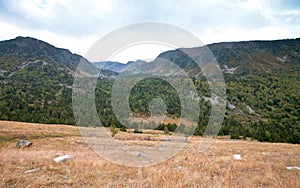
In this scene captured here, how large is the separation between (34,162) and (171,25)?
34.6 feet

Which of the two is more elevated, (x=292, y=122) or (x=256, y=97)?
(x=256, y=97)

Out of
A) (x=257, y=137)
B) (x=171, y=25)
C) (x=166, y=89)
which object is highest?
(x=166, y=89)

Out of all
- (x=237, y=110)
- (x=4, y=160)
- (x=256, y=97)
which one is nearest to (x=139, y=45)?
(x=4, y=160)

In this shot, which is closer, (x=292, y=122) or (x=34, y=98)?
(x=292, y=122)

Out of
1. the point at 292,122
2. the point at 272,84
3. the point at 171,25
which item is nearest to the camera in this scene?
the point at 171,25

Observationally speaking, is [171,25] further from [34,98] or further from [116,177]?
[34,98]

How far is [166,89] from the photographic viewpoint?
167 m

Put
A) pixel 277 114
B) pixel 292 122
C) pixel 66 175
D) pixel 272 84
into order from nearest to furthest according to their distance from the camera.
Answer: pixel 66 175, pixel 292 122, pixel 277 114, pixel 272 84

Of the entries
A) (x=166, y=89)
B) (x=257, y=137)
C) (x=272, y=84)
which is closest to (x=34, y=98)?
(x=166, y=89)

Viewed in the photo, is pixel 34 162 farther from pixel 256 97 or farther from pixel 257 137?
pixel 256 97

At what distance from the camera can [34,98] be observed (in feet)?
458

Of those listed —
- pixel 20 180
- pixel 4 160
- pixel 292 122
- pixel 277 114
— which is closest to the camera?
pixel 20 180

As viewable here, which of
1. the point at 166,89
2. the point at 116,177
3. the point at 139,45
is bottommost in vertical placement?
the point at 116,177

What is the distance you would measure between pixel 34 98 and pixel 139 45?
146 metres
